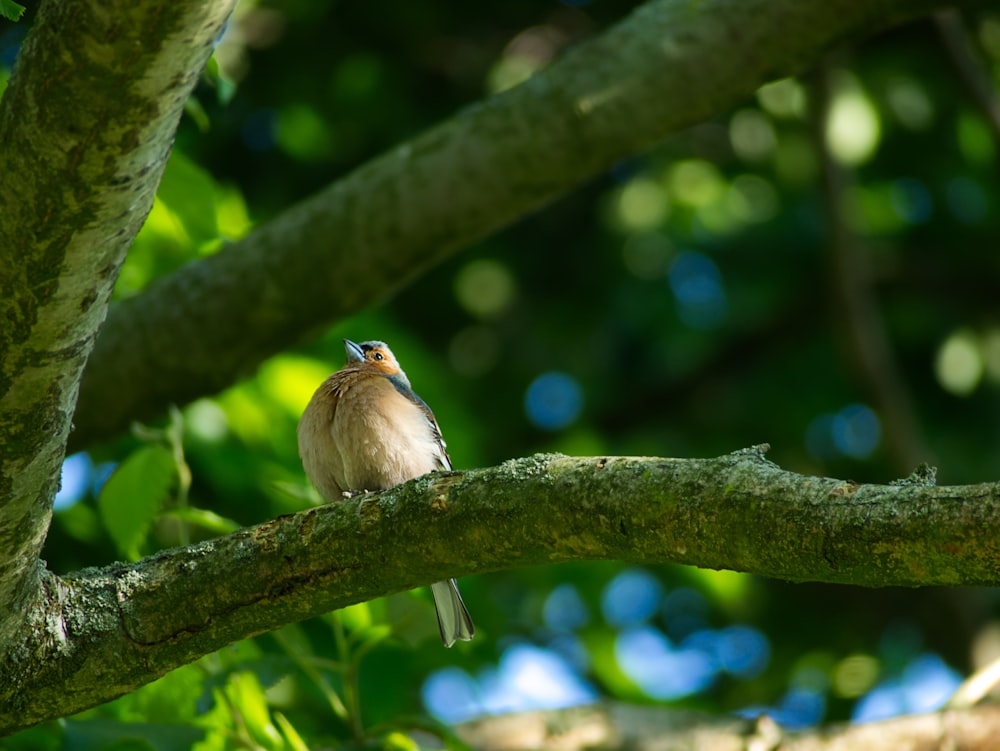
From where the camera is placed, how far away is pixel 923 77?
1153 centimetres

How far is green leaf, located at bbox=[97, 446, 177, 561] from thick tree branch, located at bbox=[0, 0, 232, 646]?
5.09 ft

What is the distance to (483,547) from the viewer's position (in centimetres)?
342

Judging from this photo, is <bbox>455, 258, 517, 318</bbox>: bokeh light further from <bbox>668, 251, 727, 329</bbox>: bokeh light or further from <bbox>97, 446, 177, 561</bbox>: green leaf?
<bbox>97, 446, 177, 561</bbox>: green leaf

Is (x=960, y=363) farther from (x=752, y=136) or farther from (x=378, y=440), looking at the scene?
(x=378, y=440)

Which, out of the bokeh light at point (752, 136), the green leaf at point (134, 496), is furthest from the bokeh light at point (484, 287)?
the green leaf at point (134, 496)

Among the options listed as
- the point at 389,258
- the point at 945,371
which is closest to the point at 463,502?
the point at 389,258

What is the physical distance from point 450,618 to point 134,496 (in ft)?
5.33

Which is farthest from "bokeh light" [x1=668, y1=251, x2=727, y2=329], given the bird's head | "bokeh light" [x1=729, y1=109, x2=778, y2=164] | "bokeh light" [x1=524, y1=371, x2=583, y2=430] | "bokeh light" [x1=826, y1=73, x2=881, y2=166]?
the bird's head

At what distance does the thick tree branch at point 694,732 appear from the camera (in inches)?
229

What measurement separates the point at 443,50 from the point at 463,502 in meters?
9.35

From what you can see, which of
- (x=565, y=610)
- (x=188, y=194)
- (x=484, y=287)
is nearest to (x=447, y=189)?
(x=188, y=194)

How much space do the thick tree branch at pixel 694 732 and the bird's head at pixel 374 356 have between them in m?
2.26

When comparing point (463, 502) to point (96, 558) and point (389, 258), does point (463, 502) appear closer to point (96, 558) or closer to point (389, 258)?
point (389, 258)

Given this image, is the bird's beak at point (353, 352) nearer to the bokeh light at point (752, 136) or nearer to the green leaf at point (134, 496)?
the green leaf at point (134, 496)
